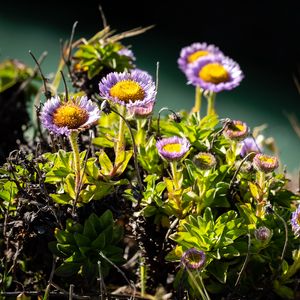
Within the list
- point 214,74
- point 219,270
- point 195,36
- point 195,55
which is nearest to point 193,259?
point 219,270

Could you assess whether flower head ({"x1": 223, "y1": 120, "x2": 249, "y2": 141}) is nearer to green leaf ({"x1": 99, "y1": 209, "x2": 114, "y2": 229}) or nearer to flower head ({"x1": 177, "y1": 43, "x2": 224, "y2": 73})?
green leaf ({"x1": 99, "y1": 209, "x2": 114, "y2": 229})

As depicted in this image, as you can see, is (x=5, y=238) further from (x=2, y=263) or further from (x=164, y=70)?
(x=164, y=70)

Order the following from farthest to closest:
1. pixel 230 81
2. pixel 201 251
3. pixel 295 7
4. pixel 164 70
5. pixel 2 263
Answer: pixel 295 7, pixel 164 70, pixel 230 81, pixel 2 263, pixel 201 251

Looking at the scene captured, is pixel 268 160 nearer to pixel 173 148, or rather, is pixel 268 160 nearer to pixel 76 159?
pixel 173 148

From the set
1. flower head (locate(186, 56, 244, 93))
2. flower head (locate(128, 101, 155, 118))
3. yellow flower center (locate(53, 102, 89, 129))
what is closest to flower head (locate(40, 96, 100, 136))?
yellow flower center (locate(53, 102, 89, 129))

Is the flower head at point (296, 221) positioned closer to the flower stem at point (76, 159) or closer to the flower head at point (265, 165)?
the flower head at point (265, 165)

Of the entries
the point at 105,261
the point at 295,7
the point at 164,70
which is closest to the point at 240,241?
the point at 105,261
